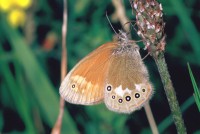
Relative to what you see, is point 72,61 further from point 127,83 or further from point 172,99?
point 172,99

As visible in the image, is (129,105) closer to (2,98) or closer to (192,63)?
(192,63)

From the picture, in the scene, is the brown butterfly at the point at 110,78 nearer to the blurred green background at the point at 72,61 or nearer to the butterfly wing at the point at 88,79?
the butterfly wing at the point at 88,79

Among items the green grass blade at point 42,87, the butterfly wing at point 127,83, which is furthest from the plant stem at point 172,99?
the green grass blade at point 42,87

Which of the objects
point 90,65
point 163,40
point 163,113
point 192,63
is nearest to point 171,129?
point 163,113

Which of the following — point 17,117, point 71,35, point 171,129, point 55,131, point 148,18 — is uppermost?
point 148,18

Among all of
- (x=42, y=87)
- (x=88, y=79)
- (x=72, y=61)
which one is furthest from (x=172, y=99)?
(x=72, y=61)

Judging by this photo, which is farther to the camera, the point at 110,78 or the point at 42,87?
the point at 42,87

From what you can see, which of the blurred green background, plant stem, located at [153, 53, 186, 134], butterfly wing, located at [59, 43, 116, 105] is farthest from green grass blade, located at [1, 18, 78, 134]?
plant stem, located at [153, 53, 186, 134]
